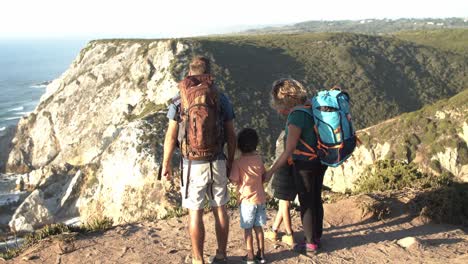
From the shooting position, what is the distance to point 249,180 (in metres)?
5.62

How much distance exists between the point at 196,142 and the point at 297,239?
274 centimetres

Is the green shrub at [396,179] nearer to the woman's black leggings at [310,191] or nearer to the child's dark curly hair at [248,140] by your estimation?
the woman's black leggings at [310,191]

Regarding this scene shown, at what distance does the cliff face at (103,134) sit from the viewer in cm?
3247

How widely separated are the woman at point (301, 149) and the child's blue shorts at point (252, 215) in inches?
17.0

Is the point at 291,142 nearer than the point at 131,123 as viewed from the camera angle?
Yes

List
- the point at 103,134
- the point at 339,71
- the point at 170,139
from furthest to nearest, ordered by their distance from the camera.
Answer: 1. the point at 339,71
2. the point at 103,134
3. the point at 170,139

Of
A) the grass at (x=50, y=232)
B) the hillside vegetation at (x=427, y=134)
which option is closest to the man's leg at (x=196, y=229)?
the grass at (x=50, y=232)

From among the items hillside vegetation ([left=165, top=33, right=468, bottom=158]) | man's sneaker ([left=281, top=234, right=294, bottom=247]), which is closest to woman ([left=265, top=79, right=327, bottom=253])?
man's sneaker ([left=281, top=234, right=294, bottom=247])

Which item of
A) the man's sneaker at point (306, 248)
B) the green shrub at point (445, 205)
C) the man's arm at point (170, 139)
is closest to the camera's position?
the man's arm at point (170, 139)

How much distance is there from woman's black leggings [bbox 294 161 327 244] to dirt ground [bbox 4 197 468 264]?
17.9 inches

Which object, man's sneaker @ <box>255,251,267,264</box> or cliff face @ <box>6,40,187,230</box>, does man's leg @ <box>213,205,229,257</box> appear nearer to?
man's sneaker @ <box>255,251,267,264</box>

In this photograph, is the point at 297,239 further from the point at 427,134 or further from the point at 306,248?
the point at 427,134

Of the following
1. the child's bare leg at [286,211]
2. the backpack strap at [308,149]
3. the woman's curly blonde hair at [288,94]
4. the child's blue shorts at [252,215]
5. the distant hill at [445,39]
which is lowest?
the child's bare leg at [286,211]

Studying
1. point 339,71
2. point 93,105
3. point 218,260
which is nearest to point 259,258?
point 218,260
